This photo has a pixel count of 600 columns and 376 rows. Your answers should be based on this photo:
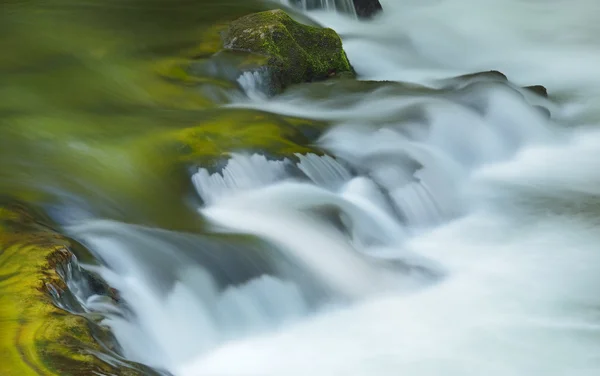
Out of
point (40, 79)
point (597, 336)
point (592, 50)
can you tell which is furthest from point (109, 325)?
point (592, 50)

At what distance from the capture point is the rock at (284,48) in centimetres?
922

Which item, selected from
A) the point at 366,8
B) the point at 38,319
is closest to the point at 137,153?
the point at 38,319

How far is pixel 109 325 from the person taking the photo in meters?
4.13

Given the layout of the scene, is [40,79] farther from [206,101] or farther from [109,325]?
[109,325]

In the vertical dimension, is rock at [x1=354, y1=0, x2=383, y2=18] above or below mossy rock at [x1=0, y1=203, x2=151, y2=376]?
above

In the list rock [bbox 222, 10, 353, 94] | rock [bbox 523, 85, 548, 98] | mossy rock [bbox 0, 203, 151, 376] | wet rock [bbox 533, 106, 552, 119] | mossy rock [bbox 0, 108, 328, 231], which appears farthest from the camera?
rock [bbox 523, 85, 548, 98]

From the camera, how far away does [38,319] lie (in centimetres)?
360

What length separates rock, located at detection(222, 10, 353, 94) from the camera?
9.22 metres

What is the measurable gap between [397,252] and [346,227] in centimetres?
44

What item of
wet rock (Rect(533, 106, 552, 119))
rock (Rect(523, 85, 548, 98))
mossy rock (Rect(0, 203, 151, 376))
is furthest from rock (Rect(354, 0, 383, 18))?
mossy rock (Rect(0, 203, 151, 376))

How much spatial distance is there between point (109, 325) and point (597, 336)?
2864mm

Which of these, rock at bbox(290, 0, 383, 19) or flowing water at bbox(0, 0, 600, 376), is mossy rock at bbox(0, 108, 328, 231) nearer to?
flowing water at bbox(0, 0, 600, 376)

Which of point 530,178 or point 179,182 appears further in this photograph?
point 530,178

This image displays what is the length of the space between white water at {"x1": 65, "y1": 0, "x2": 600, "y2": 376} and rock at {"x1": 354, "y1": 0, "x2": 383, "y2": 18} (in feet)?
11.7
